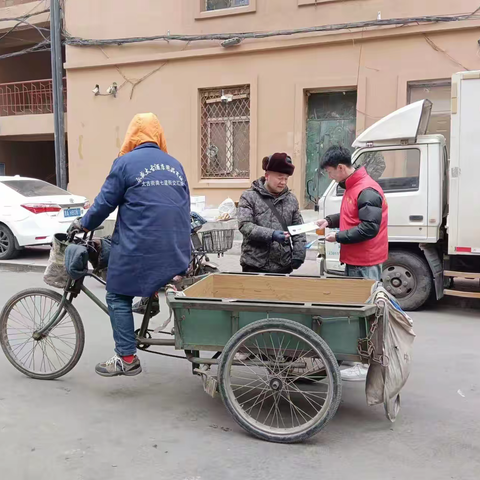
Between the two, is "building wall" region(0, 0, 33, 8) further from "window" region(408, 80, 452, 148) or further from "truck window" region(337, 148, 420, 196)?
"truck window" region(337, 148, 420, 196)

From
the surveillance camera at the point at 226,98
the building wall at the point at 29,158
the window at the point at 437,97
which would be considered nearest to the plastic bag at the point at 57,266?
the window at the point at 437,97

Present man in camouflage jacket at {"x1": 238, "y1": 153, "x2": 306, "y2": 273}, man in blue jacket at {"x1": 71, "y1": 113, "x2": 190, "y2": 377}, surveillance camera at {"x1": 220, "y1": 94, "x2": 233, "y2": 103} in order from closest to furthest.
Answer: man in blue jacket at {"x1": 71, "y1": 113, "x2": 190, "y2": 377}
man in camouflage jacket at {"x1": 238, "y1": 153, "x2": 306, "y2": 273}
surveillance camera at {"x1": 220, "y1": 94, "x2": 233, "y2": 103}

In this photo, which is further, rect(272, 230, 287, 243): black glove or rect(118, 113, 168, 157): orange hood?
rect(272, 230, 287, 243): black glove

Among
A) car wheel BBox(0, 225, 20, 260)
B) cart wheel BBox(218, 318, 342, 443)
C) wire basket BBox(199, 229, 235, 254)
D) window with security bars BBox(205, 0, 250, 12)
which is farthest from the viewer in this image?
window with security bars BBox(205, 0, 250, 12)

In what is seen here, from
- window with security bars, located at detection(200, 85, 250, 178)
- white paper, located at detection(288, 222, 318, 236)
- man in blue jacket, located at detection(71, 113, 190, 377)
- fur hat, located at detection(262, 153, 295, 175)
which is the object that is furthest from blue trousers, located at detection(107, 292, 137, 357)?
window with security bars, located at detection(200, 85, 250, 178)

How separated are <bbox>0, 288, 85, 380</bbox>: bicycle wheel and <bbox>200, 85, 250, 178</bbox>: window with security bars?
819cm

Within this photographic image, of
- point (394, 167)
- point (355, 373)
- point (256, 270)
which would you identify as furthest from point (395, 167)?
point (355, 373)

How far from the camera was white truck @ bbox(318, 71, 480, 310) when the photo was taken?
614 centimetres

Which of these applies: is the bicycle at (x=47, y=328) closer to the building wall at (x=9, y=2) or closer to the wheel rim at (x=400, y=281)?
the wheel rim at (x=400, y=281)

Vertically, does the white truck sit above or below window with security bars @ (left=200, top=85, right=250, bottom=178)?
below

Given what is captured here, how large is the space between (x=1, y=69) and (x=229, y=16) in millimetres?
9539

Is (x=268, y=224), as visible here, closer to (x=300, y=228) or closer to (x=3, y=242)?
(x=300, y=228)

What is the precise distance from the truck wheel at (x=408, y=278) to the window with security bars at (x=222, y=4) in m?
7.44

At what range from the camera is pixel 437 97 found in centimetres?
1020
